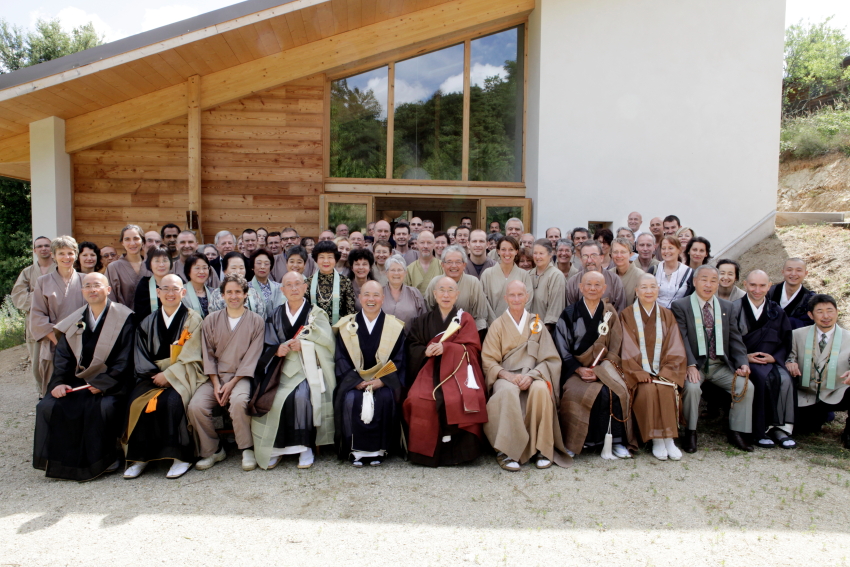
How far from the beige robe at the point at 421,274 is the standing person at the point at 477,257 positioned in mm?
362

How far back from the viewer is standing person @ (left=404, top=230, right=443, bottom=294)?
5977mm

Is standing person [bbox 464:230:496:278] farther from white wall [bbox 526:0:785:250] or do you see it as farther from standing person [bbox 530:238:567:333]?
white wall [bbox 526:0:785:250]

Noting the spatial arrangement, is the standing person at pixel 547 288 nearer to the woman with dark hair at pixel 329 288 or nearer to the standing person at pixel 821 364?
the woman with dark hair at pixel 329 288

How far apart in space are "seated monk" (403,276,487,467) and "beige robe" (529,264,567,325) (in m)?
0.97

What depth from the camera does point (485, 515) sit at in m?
3.62

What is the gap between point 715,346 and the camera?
5.07m

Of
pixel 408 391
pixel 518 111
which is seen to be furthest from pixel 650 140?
pixel 408 391

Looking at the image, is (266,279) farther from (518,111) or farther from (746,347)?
(518,111)

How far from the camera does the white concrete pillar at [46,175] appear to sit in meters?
8.21

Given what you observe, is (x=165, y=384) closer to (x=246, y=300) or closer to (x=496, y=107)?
(x=246, y=300)

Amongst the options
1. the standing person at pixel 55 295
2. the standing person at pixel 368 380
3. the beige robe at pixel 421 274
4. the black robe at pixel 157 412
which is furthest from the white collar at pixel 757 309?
the standing person at pixel 55 295

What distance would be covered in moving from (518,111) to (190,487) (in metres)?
8.48

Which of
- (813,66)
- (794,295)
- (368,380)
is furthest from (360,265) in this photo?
(813,66)

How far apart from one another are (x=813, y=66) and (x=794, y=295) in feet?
79.3
